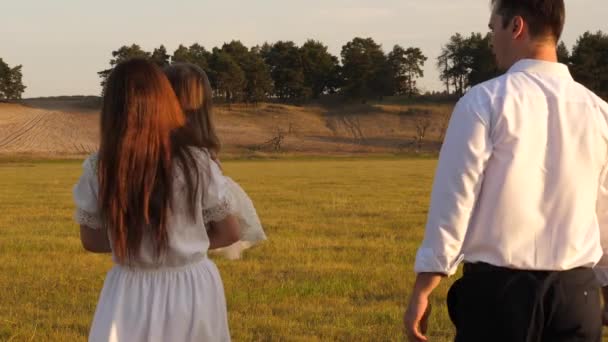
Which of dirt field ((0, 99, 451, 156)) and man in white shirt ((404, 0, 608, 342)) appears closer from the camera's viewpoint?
man in white shirt ((404, 0, 608, 342))

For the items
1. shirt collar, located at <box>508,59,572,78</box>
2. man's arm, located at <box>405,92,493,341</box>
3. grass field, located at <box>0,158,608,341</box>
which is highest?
shirt collar, located at <box>508,59,572,78</box>

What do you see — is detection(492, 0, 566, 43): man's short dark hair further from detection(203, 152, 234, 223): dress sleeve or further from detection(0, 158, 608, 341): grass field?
detection(0, 158, 608, 341): grass field

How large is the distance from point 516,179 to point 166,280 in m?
1.52

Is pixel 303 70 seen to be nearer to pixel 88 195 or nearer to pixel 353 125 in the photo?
pixel 353 125

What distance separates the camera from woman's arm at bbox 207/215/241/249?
364 centimetres

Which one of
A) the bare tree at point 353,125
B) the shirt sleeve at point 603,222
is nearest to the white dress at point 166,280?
the shirt sleeve at point 603,222

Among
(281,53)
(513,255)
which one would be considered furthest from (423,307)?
(281,53)

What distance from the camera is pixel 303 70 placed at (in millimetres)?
127500

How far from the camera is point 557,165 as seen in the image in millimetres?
2748

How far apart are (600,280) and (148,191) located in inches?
65.2

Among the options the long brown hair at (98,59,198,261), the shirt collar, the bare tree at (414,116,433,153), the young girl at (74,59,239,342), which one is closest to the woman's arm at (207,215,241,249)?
the young girl at (74,59,239,342)

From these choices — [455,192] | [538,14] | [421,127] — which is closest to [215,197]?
[455,192]

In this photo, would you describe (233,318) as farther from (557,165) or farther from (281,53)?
(281,53)

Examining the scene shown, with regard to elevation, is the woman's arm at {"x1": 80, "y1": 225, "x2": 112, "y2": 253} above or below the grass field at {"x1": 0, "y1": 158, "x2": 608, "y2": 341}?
above
